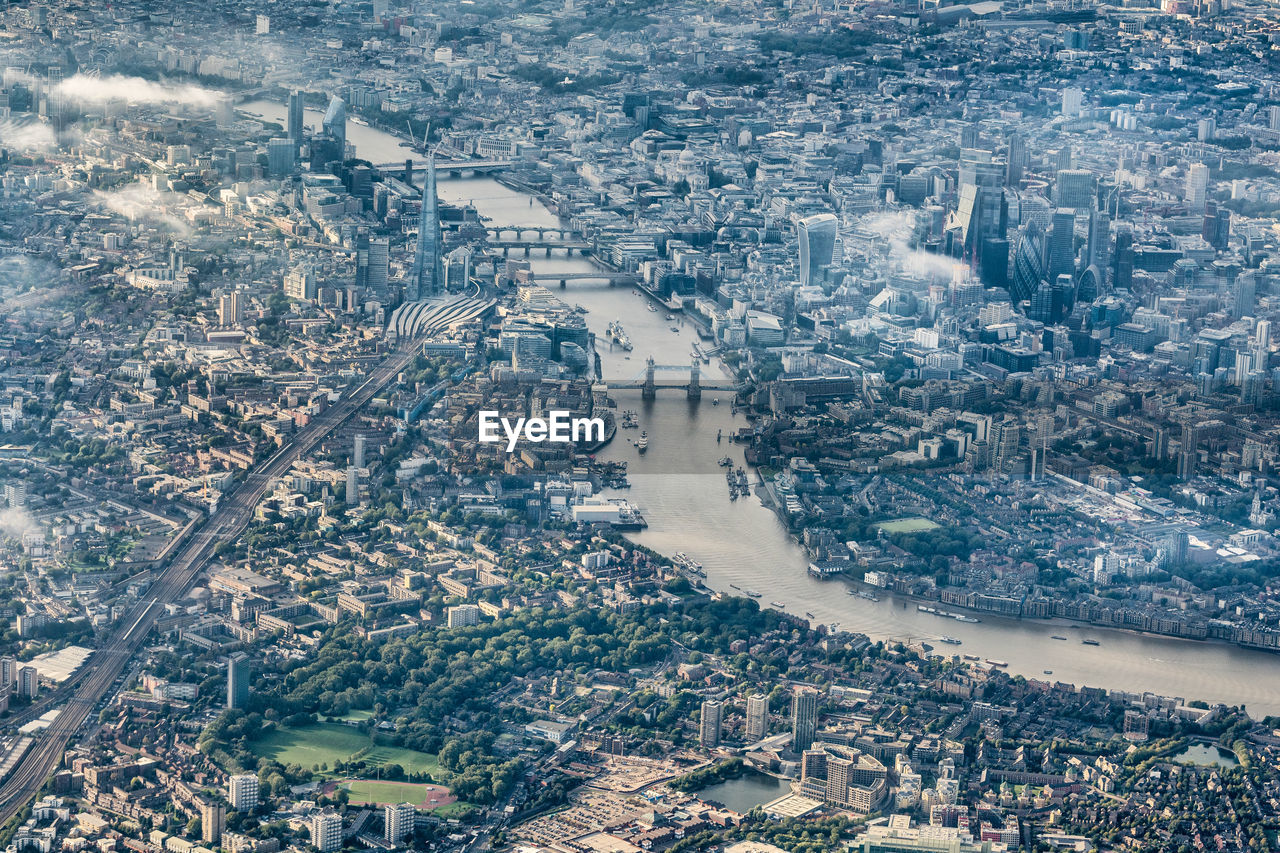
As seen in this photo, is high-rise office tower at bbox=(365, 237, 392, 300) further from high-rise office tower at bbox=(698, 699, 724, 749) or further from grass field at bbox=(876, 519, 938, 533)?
high-rise office tower at bbox=(698, 699, 724, 749)

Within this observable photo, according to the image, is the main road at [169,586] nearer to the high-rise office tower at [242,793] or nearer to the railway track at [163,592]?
the railway track at [163,592]

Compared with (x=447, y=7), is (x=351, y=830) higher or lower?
lower

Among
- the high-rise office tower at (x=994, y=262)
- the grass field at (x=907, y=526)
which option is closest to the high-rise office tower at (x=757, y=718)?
the grass field at (x=907, y=526)

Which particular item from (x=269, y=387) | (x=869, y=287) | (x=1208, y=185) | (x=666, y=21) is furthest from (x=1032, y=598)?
(x=666, y=21)

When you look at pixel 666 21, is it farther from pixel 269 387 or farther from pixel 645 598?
pixel 645 598

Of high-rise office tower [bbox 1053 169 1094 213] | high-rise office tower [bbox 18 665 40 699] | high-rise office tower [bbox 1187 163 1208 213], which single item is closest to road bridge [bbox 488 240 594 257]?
high-rise office tower [bbox 1053 169 1094 213]

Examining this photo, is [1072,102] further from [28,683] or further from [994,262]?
[28,683]
